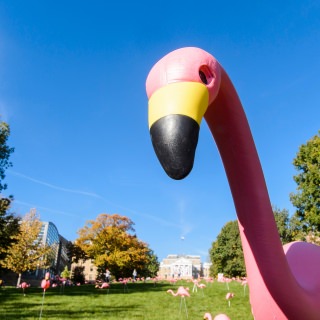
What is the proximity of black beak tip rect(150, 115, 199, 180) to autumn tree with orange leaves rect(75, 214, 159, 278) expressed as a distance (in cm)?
3852

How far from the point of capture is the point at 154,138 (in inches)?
61.3

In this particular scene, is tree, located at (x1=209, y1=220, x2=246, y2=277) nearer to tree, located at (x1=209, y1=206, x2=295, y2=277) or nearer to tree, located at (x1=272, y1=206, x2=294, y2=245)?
tree, located at (x1=209, y1=206, x2=295, y2=277)

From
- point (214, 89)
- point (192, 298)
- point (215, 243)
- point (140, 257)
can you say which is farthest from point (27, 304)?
point (215, 243)

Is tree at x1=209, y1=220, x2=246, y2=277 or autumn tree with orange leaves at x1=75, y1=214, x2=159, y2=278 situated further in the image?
tree at x1=209, y1=220, x2=246, y2=277

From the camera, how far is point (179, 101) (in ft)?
5.30

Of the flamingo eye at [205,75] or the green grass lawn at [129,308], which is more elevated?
the flamingo eye at [205,75]

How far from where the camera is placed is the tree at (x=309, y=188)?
731 inches

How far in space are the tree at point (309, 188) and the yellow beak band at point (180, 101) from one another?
18620 millimetres

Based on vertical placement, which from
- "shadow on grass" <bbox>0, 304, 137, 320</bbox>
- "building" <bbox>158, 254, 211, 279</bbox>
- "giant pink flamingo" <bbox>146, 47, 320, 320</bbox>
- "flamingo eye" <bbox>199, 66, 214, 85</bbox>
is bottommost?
"shadow on grass" <bbox>0, 304, 137, 320</bbox>

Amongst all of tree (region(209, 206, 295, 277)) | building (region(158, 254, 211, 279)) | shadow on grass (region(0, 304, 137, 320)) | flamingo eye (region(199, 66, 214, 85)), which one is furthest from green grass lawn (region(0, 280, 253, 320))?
building (region(158, 254, 211, 279))

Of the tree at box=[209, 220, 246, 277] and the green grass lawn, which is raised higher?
the tree at box=[209, 220, 246, 277]

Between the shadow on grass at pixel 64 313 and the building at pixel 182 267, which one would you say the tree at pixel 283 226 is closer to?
the shadow on grass at pixel 64 313

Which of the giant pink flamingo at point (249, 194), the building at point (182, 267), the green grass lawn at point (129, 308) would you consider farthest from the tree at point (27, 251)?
the building at point (182, 267)

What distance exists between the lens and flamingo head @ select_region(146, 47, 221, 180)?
1481mm
